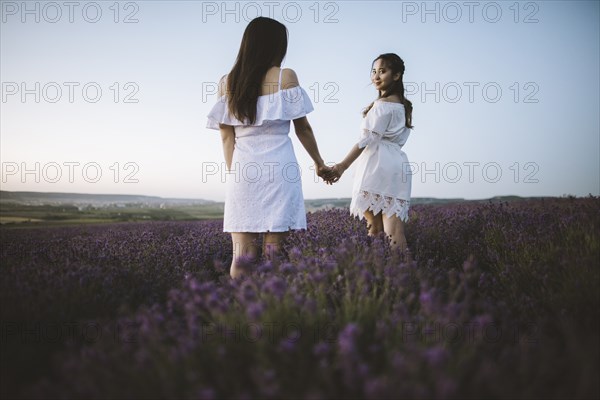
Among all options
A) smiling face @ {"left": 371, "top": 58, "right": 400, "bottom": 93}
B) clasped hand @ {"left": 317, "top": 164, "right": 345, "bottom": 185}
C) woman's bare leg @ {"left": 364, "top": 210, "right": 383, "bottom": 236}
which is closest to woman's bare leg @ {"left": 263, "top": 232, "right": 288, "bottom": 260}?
clasped hand @ {"left": 317, "top": 164, "right": 345, "bottom": 185}

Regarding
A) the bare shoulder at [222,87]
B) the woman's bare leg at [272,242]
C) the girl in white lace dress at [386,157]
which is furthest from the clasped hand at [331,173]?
the bare shoulder at [222,87]

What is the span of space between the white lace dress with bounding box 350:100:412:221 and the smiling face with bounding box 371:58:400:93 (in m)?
0.18

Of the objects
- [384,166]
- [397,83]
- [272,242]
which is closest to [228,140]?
[272,242]

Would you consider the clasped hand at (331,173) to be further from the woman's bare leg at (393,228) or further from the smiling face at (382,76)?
the smiling face at (382,76)

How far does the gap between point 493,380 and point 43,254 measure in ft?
12.3

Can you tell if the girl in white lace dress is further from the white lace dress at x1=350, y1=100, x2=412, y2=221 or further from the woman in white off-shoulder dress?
the woman in white off-shoulder dress

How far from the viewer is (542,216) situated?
11.6 ft

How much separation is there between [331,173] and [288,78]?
1.02 m

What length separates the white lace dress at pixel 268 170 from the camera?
7.76ft

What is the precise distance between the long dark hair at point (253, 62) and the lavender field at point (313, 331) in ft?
3.01

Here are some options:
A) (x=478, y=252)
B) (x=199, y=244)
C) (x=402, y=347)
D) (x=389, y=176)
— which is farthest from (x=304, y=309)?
(x=199, y=244)

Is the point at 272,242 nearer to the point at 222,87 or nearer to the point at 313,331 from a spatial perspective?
the point at 313,331

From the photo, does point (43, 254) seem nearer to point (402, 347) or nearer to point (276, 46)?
point (276, 46)

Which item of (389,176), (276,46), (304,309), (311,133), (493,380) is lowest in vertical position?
(493,380)
